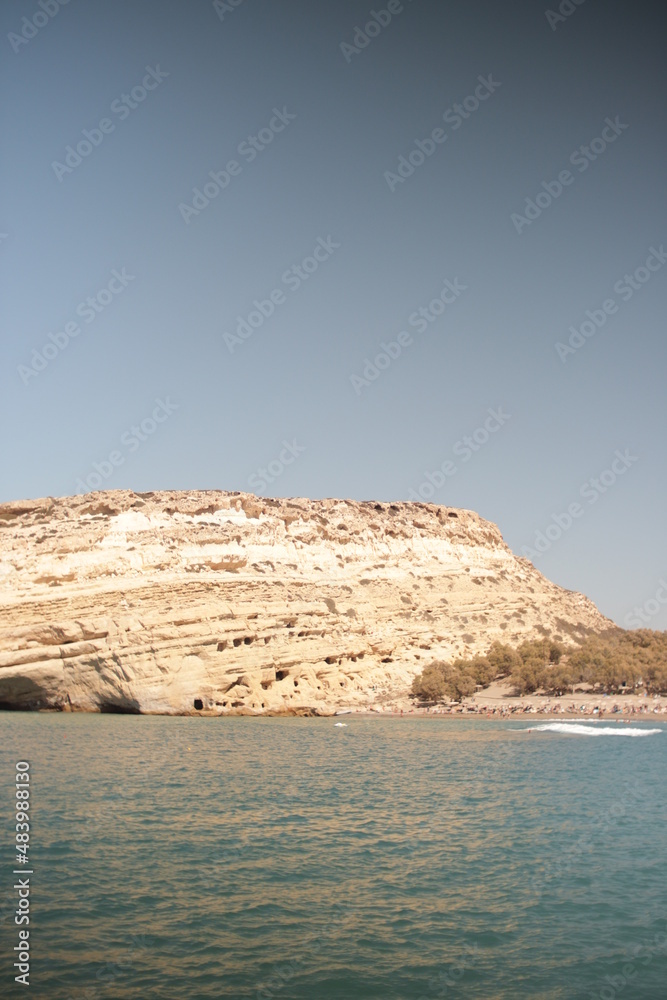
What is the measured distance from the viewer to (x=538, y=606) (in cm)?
5769

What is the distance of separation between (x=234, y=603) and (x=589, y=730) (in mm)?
19222

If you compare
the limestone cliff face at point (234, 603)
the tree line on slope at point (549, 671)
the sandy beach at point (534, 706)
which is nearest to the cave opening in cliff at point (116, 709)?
the limestone cliff face at point (234, 603)

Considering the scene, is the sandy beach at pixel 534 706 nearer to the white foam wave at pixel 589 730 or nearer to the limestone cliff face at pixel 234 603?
the limestone cliff face at pixel 234 603

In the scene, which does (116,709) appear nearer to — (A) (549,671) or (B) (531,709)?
(B) (531,709)

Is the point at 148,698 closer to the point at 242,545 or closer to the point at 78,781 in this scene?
the point at 242,545

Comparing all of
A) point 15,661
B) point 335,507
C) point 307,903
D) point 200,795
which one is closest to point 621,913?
point 307,903

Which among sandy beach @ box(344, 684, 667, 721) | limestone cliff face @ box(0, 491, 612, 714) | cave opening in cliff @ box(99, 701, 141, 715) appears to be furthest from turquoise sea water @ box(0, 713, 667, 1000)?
sandy beach @ box(344, 684, 667, 721)

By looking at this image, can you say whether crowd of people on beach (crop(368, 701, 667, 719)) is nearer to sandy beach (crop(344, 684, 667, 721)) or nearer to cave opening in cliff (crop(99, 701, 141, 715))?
sandy beach (crop(344, 684, 667, 721))

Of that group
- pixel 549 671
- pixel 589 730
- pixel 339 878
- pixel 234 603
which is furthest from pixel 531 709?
pixel 339 878

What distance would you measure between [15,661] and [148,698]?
23.7 ft

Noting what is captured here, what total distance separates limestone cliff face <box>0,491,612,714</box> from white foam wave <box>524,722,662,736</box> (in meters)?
11.8

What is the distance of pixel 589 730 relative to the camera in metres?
34.9

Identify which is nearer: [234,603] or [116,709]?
[116,709]

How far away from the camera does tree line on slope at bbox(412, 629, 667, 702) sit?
46.1 meters
